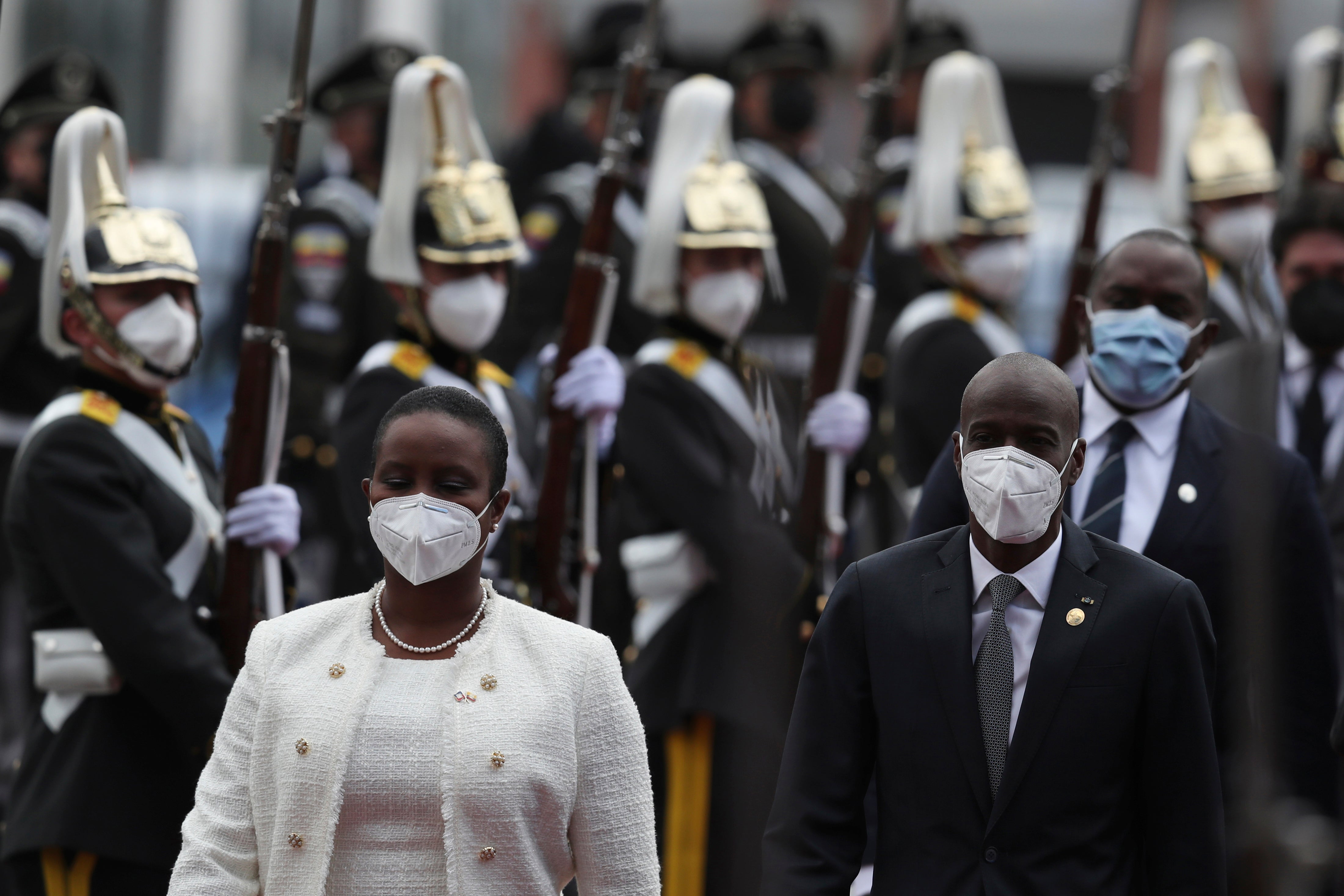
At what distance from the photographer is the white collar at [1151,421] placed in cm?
459

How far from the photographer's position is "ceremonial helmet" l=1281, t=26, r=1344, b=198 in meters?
8.71

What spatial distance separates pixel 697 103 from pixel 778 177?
8.22 ft

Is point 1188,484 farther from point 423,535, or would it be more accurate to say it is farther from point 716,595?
point 716,595

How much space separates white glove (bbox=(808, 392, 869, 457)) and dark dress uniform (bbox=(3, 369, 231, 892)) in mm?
2347

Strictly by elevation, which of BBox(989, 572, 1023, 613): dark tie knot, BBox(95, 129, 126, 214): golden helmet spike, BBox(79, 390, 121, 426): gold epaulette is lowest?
BBox(79, 390, 121, 426): gold epaulette

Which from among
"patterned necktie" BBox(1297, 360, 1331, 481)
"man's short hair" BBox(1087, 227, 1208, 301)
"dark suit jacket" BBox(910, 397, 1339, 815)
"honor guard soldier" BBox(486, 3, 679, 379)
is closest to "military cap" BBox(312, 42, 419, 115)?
"honor guard soldier" BBox(486, 3, 679, 379)

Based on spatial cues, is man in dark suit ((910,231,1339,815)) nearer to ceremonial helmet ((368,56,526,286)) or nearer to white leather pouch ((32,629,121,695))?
white leather pouch ((32,629,121,695))

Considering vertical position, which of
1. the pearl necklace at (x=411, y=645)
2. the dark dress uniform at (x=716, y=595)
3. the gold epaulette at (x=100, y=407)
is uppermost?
the pearl necklace at (x=411, y=645)

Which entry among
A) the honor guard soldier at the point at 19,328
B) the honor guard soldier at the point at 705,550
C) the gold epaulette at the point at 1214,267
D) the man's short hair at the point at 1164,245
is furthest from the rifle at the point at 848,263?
the honor guard soldier at the point at 19,328

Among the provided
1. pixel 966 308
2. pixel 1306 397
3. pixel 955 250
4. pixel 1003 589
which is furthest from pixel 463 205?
pixel 1003 589

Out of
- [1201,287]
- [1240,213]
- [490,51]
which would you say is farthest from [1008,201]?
[490,51]

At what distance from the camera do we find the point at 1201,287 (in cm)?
472

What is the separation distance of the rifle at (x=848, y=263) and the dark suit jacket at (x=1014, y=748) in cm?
309

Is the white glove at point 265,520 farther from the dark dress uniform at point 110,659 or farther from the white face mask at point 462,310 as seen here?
the white face mask at point 462,310
